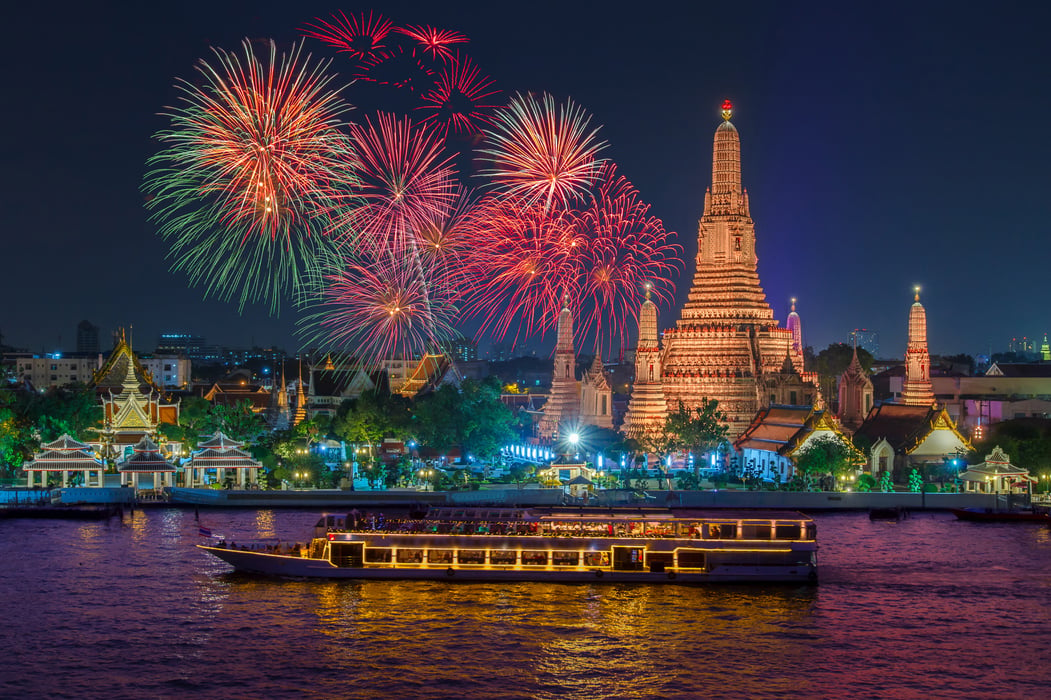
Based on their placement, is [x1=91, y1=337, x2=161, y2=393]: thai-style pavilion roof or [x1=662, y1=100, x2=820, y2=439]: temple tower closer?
[x1=662, y1=100, x2=820, y2=439]: temple tower

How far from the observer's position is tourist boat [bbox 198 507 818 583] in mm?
50594

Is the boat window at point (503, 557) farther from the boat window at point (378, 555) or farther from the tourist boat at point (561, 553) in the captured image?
the boat window at point (378, 555)

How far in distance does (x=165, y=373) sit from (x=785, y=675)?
538ft

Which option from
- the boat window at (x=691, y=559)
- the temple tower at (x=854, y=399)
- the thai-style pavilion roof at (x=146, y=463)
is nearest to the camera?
the boat window at (x=691, y=559)

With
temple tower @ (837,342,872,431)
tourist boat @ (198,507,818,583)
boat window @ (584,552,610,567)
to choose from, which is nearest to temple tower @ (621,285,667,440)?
temple tower @ (837,342,872,431)

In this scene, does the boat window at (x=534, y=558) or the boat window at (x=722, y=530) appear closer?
the boat window at (x=534, y=558)

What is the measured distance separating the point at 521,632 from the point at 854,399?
5177 cm

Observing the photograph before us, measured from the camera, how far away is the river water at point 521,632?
3628 cm

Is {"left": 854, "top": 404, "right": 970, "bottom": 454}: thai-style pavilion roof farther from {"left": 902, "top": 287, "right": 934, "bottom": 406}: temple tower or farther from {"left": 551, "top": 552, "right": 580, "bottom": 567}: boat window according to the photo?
{"left": 551, "top": 552, "right": 580, "bottom": 567}: boat window

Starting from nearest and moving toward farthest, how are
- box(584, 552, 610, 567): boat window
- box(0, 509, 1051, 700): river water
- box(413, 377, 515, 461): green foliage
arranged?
1. box(0, 509, 1051, 700): river water
2. box(584, 552, 610, 567): boat window
3. box(413, 377, 515, 461): green foliage

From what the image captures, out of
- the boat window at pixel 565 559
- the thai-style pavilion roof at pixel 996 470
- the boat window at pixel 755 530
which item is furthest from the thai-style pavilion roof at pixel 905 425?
the boat window at pixel 565 559

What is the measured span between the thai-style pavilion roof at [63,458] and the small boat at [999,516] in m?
49.1

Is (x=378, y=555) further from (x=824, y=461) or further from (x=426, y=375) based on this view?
(x=426, y=375)

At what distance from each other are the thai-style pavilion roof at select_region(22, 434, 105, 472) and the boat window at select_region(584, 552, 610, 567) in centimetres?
3560
